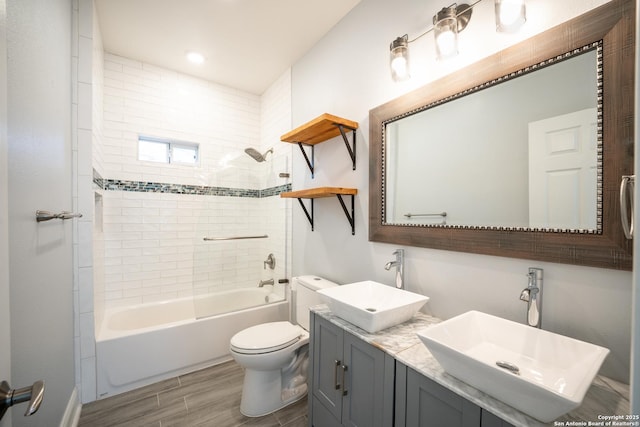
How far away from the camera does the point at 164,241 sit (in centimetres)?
282

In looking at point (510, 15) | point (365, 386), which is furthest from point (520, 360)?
point (510, 15)

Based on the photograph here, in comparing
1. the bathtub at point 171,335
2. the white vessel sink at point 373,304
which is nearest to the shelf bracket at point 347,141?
the white vessel sink at point 373,304

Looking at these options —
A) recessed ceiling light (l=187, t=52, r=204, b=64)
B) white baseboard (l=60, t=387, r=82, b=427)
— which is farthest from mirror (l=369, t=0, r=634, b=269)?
white baseboard (l=60, t=387, r=82, b=427)

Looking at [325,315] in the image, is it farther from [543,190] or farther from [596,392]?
[543,190]

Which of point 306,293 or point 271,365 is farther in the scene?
point 306,293

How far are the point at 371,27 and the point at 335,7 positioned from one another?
1.25 feet

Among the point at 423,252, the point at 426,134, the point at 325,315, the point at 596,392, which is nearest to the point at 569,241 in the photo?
the point at 596,392

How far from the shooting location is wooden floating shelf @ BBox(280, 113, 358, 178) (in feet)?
5.92

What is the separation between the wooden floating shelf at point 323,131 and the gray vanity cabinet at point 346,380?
1.15m

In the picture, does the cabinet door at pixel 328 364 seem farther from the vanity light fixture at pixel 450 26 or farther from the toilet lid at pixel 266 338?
the vanity light fixture at pixel 450 26

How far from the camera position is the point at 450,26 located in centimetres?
125

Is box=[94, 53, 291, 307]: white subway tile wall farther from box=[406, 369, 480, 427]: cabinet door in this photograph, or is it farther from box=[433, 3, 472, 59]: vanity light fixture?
box=[406, 369, 480, 427]: cabinet door

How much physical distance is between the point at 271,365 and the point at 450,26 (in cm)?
215

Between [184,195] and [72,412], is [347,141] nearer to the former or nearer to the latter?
[184,195]
